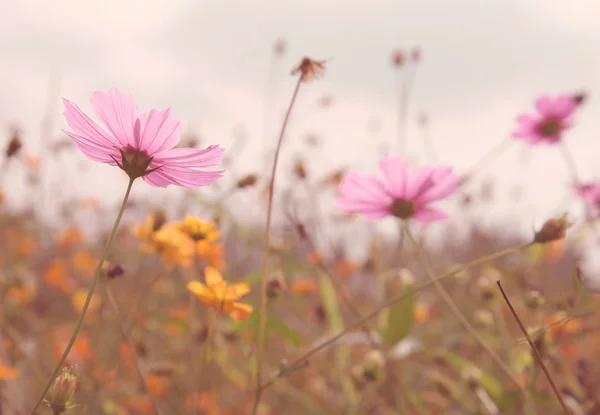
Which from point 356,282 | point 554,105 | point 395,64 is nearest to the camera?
point 554,105

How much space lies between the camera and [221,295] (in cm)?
47

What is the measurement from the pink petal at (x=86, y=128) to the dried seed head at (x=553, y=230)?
1.25ft

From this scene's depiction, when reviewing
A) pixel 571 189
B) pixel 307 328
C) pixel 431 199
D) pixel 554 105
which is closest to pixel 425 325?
pixel 307 328

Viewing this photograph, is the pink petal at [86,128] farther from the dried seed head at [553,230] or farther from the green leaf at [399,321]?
the green leaf at [399,321]

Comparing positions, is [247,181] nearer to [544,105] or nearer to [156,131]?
[156,131]

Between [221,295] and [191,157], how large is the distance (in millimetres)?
141

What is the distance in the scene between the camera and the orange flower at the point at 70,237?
203 centimetres

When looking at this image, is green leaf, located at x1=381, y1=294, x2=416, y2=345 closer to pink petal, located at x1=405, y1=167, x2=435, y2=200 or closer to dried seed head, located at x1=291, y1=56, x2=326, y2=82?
pink petal, located at x1=405, y1=167, x2=435, y2=200

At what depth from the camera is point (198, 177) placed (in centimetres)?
40

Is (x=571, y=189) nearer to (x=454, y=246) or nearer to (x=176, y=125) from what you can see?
(x=176, y=125)

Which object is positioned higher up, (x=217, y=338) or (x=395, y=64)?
(x=395, y=64)

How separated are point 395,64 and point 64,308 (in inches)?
56.4

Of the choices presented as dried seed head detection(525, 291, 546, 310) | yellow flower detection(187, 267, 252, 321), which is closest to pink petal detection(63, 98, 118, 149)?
yellow flower detection(187, 267, 252, 321)

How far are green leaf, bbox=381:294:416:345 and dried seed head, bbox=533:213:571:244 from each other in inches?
11.9
